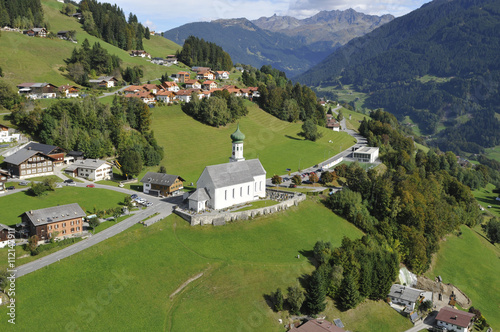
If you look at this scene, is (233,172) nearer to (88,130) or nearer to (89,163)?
(89,163)

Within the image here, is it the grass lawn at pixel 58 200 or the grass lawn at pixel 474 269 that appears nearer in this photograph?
the grass lawn at pixel 58 200

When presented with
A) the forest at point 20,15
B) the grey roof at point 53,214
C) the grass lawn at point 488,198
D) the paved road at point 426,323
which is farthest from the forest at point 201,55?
the paved road at point 426,323

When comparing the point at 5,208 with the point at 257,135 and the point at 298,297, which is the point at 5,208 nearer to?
the point at 298,297

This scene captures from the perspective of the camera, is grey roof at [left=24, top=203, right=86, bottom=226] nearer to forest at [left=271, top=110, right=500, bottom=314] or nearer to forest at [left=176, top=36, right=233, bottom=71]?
forest at [left=271, top=110, right=500, bottom=314]

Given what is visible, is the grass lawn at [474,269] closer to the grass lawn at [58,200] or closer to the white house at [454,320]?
the white house at [454,320]

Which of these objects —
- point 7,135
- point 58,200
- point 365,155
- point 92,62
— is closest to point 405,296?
point 58,200
